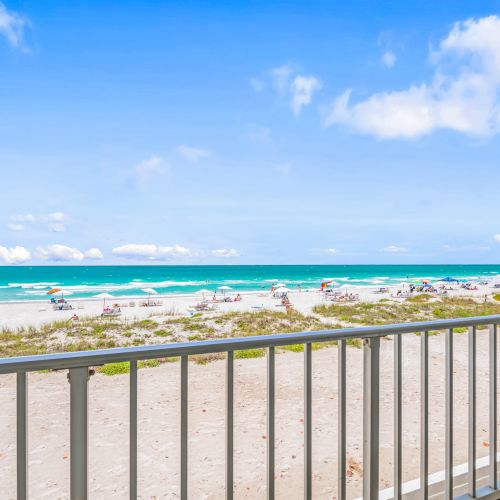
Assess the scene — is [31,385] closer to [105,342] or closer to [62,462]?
[62,462]

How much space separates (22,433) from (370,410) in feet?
3.34

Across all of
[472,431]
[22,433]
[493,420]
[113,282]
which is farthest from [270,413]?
[113,282]

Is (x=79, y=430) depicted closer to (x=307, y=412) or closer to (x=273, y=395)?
(x=273, y=395)

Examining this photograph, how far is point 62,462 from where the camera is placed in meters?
2.94

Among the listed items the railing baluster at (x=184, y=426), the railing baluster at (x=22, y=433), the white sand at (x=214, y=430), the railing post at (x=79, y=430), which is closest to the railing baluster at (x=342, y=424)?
the railing baluster at (x=184, y=426)

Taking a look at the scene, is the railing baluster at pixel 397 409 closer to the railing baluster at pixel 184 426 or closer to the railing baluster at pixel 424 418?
the railing baluster at pixel 424 418

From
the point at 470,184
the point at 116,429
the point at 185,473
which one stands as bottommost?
the point at 116,429

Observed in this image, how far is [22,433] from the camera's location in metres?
0.92

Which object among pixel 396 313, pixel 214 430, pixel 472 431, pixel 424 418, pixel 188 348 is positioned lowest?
pixel 214 430

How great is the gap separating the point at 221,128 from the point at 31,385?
27.2ft

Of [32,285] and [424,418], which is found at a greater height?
[424,418]

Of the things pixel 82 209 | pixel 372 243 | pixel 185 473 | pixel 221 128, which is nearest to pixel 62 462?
pixel 185 473

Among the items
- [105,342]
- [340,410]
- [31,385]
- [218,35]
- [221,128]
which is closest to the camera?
[340,410]

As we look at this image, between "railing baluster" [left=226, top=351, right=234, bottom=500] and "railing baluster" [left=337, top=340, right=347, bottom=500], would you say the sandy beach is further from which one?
"railing baluster" [left=226, top=351, right=234, bottom=500]
